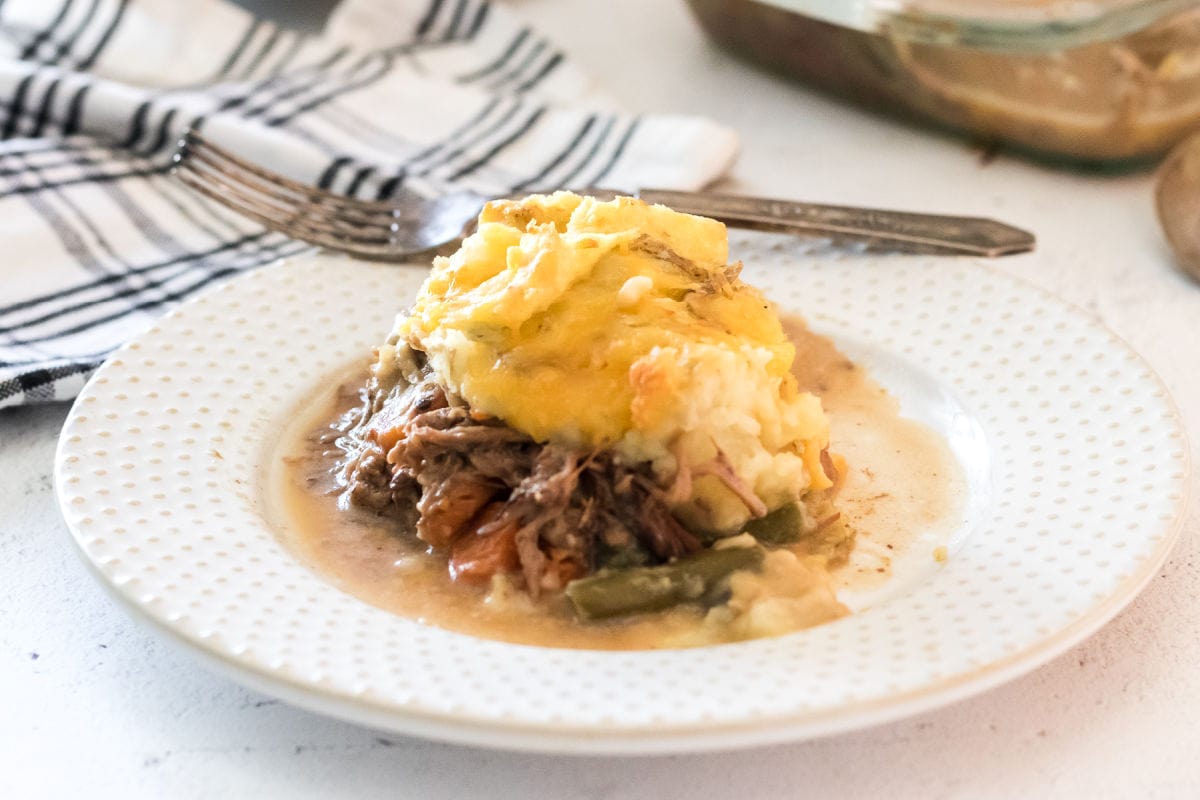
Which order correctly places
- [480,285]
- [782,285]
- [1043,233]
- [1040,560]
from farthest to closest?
1. [1043,233]
2. [782,285]
3. [480,285]
4. [1040,560]

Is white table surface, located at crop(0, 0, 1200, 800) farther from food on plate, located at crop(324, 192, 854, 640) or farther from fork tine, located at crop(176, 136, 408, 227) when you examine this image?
fork tine, located at crop(176, 136, 408, 227)

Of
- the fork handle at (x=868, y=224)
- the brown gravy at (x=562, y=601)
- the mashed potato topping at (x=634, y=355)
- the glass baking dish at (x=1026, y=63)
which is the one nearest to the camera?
the brown gravy at (x=562, y=601)

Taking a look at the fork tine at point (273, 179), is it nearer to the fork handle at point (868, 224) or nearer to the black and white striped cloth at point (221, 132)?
the black and white striped cloth at point (221, 132)

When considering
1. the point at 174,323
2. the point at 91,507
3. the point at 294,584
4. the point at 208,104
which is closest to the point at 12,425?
the point at 174,323

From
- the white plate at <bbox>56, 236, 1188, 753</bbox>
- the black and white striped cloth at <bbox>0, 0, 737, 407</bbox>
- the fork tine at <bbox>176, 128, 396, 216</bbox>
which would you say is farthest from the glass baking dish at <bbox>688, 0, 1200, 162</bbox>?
the fork tine at <bbox>176, 128, 396, 216</bbox>

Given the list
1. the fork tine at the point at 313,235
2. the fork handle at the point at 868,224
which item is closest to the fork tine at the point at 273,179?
the fork tine at the point at 313,235

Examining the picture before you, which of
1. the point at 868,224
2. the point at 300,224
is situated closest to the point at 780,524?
the point at 868,224

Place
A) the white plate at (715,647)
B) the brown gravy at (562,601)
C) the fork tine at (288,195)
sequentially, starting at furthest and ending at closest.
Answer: the fork tine at (288,195) → the brown gravy at (562,601) → the white plate at (715,647)

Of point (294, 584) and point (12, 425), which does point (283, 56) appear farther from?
point (294, 584)
